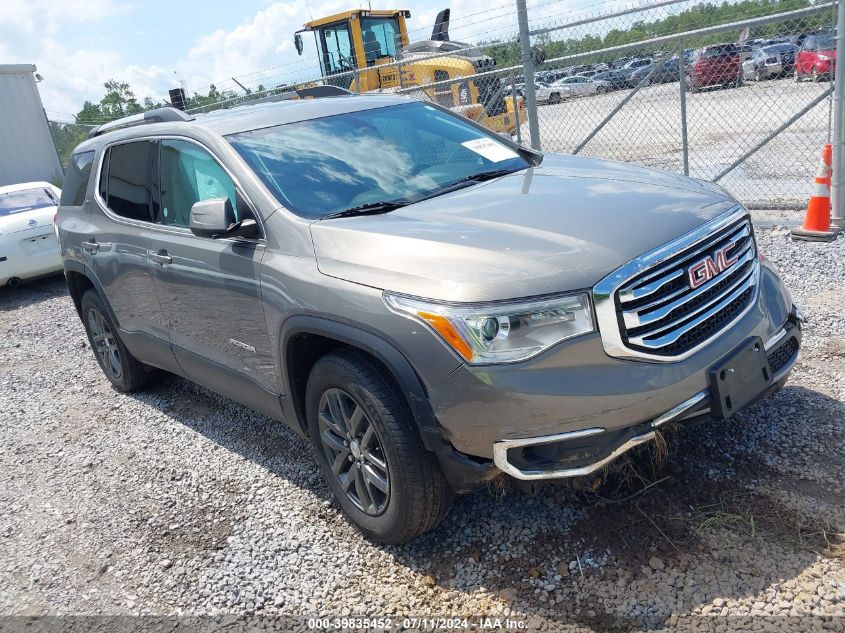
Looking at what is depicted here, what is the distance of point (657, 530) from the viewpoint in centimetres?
297

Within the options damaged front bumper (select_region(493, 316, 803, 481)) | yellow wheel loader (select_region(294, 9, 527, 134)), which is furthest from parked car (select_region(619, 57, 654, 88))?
damaged front bumper (select_region(493, 316, 803, 481))

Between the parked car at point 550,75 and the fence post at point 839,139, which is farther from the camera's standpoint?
the parked car at point 550,75

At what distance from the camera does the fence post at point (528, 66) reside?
787 cm

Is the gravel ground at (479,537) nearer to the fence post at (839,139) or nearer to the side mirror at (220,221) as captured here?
the side mirror at (220,221)

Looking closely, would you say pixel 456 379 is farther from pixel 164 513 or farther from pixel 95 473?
pixel 95 473

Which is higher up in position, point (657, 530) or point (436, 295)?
point (436, 295)

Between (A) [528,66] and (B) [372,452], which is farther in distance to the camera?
(A) [528,66]

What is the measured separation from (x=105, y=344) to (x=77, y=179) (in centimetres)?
126

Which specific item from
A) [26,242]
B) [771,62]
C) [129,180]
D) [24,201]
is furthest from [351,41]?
[129,180]

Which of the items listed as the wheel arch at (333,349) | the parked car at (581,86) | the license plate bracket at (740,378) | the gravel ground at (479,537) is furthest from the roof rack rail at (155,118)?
the parked car at (581,86)

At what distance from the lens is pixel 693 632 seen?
2473 millimetres

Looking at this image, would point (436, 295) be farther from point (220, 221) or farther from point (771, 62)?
point (771, 62)

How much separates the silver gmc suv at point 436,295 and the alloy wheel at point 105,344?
1.31 metres

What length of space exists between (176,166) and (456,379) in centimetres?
240
